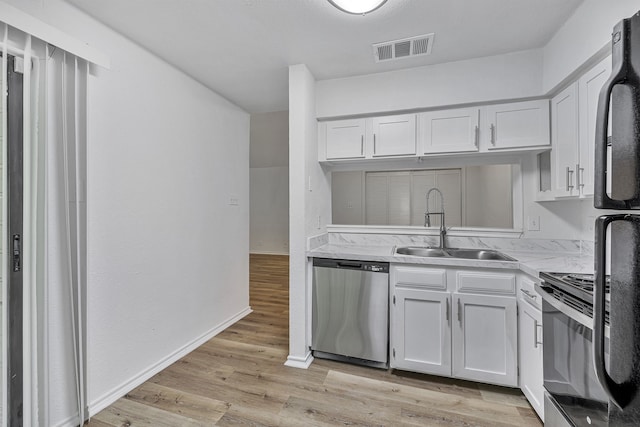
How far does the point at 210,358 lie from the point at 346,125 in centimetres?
237

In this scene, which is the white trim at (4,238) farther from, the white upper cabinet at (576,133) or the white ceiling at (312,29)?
the white upper cabinet at (576,133)

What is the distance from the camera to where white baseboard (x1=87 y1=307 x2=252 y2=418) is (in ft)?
5.98

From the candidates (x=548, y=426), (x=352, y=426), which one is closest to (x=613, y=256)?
(x=548, y=426)

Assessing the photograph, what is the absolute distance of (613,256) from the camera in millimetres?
622

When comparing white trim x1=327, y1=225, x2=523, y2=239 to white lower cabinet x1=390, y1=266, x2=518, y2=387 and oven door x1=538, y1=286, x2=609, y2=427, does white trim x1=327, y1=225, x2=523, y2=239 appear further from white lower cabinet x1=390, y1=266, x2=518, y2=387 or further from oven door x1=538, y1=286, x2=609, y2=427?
oven door x1=538, y1=286, x2=609, y2=427

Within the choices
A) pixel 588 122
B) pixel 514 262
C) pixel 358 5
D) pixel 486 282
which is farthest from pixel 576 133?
pixel 358 5

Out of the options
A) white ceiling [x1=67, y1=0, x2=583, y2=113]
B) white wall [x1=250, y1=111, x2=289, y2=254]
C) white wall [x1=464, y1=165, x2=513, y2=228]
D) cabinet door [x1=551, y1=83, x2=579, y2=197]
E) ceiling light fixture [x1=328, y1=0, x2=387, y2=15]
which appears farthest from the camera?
white wall [x1=250, y1=111, x2=289, y2=254]

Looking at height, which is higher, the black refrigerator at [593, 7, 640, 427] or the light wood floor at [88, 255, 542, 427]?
the black refrigerator at [593, 7, 640, 427]

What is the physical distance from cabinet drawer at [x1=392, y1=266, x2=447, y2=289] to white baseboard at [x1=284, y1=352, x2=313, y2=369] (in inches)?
38.2

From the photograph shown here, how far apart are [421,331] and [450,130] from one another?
1.62m

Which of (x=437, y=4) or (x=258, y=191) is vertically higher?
(x=437, y=4)

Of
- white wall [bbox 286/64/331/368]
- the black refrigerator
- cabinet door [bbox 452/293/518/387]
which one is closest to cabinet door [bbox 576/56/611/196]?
cabinet door [bbox 452/293/518/387]

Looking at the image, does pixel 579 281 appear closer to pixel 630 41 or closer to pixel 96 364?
pixel 630 41

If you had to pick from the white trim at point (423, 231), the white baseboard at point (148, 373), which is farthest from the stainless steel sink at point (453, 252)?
the white baseboard at point (148, 373)
